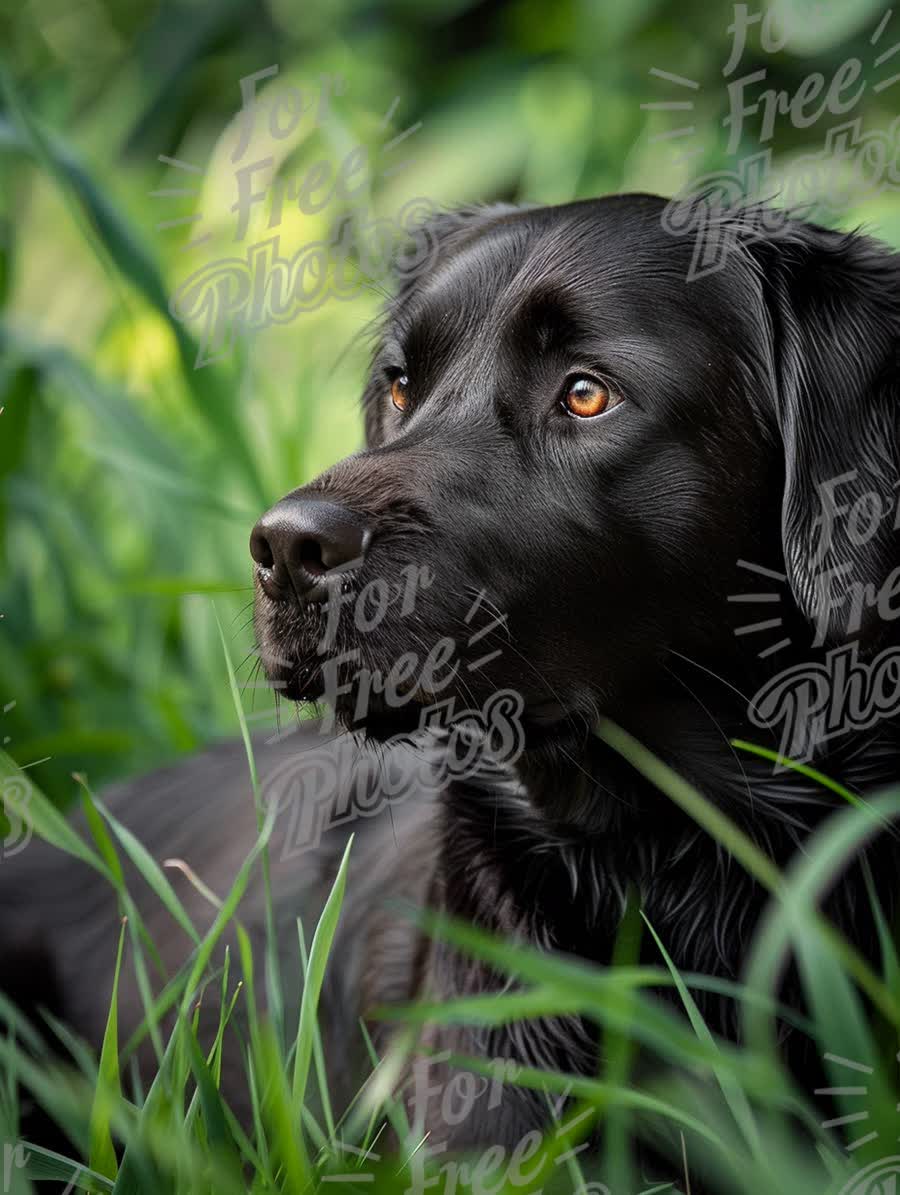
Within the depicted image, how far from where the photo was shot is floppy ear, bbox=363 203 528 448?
251cm

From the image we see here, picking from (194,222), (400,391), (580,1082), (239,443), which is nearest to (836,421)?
(400,391)

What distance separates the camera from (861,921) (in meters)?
1.94

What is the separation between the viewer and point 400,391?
231 cm

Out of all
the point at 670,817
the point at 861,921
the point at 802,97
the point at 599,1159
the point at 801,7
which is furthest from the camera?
the point at 802,97

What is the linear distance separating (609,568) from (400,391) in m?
0.58

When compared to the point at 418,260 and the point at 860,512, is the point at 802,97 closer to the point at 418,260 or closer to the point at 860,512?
the point at 418,260

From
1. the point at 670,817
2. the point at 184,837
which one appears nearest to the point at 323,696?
the point at 670,817

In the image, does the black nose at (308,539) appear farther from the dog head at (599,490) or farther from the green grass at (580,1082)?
the green grass at (580,1082)

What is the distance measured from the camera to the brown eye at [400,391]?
228 cm

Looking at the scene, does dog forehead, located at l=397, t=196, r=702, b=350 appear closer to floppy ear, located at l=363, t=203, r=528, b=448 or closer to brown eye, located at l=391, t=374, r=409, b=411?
brown eye, located at l=391, t=374, r=409, b=411

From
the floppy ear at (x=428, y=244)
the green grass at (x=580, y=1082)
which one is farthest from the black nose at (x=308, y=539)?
the floppy ear at (x=428, y=244)

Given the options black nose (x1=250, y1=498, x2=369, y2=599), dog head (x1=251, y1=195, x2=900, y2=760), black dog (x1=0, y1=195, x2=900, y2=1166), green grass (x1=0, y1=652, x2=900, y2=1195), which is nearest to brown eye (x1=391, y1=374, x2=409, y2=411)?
black dog (x1=0, y1=195, x2=900, y2=1166)

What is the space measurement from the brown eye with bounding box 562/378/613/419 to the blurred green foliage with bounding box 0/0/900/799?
808mm

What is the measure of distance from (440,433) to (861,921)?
929mm
